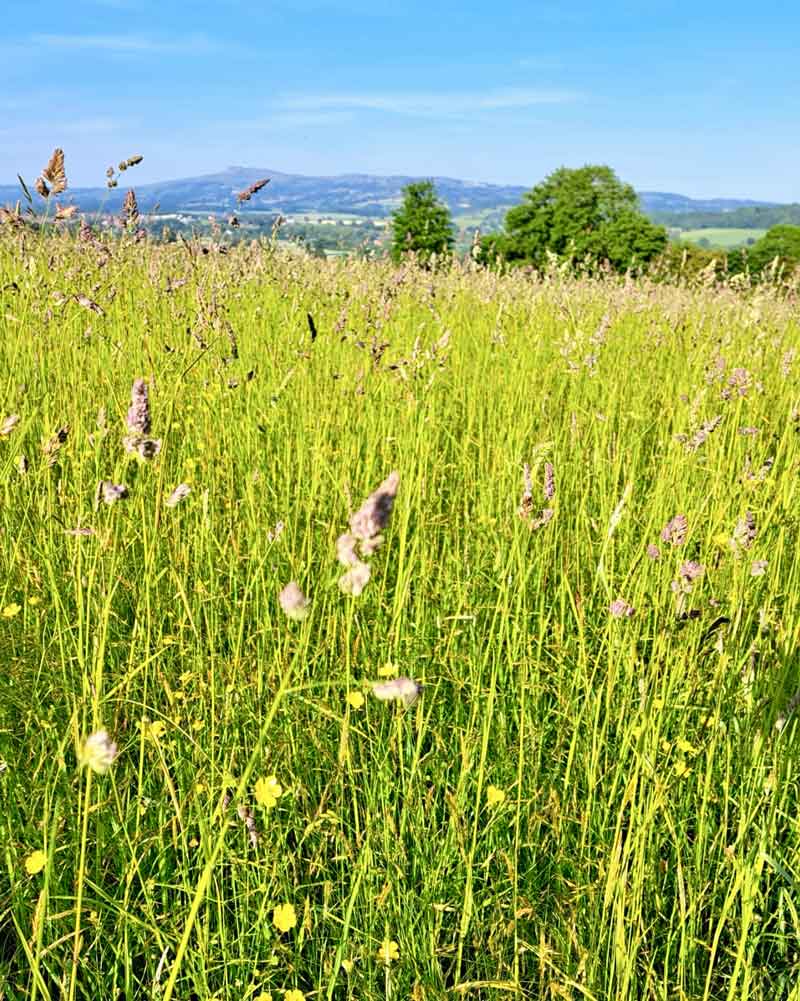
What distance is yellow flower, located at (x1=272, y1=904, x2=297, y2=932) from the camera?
3.71 ft

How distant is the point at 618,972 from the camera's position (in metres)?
1.10

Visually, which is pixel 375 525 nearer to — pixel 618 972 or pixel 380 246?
pixel 618 972

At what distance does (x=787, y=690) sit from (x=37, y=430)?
237cm

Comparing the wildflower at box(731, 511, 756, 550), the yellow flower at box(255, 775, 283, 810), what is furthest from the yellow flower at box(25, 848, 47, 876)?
the wildflower at box(731, 511, 756, 550)

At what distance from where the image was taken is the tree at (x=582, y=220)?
38031mm

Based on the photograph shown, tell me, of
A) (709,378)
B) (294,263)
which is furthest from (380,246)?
(709,378)

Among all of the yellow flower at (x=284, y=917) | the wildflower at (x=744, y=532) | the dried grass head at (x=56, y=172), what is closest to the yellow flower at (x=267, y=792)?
the yellow flower at (x=284, y=917)

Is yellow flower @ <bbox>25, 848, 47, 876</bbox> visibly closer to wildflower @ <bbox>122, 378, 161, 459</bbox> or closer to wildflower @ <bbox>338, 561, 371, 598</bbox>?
wildflower @ <bbox>122, 378, 161, 459</bbox>

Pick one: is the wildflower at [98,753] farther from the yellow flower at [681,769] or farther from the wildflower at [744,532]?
the wildflower at [744,532]

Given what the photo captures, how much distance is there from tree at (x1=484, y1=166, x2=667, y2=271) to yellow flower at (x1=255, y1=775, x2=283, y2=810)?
3800cm

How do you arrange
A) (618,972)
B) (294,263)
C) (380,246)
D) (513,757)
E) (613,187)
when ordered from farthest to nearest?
(613,187)
(380,246)
(294,263)
(513,757)
(618,972)

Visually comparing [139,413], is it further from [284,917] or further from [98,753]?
[284,917]

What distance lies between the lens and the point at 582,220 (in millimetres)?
40688

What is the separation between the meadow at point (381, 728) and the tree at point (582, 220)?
3702 cm
